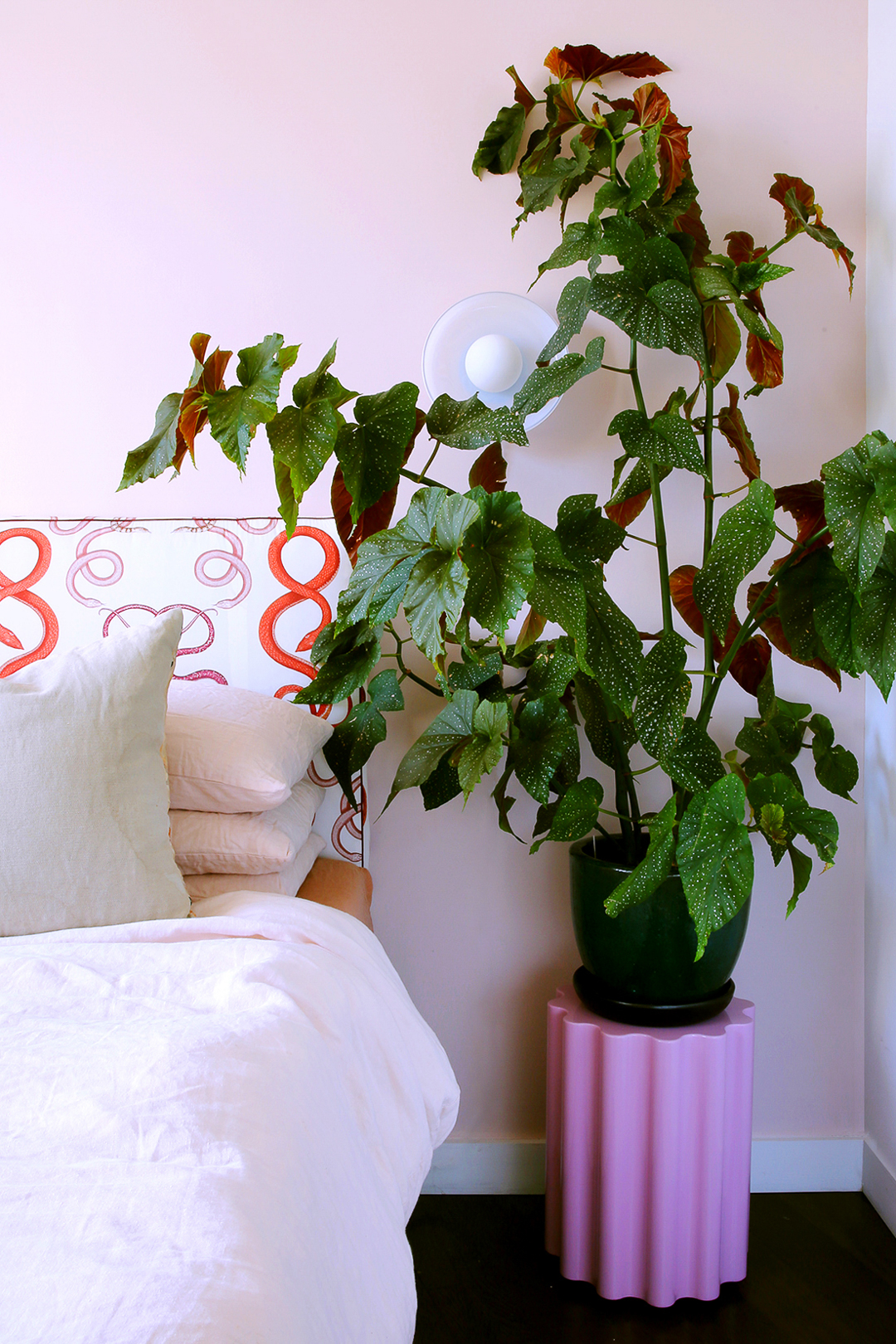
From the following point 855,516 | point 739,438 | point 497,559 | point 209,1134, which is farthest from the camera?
point 739,438

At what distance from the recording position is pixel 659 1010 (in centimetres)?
136

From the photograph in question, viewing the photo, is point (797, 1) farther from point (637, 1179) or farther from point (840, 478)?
point (637, 1179)

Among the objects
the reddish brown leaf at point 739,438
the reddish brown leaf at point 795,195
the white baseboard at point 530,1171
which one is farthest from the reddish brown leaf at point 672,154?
the white baseboard at point 530,1171

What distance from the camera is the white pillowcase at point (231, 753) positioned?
129 centimetres

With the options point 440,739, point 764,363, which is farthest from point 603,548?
point 764,363

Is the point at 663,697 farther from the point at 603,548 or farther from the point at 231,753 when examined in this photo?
the point at 231,753

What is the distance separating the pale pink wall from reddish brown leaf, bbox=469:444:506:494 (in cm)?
20

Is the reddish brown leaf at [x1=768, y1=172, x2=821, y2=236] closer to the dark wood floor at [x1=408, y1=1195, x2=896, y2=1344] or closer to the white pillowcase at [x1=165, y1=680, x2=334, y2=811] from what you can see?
the white pillowcase at [x1=165, y1=680, x2=334, y2=811]

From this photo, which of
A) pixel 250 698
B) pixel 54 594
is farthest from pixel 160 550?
pixel 250 698

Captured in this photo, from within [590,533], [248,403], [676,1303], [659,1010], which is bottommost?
Result: [676,1303]

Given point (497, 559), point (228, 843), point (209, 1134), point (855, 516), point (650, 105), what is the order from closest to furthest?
1. point (209, 1134)
2. point (497, 559)
3. point (855, 516)
4. point (228, 843)
5. point (650, 105)

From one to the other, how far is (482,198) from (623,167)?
0.26 m

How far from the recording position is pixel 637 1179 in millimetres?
1346

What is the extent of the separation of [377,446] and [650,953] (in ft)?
2.67
